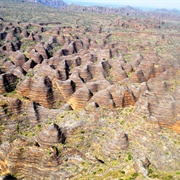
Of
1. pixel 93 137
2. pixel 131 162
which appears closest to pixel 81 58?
pixel 93 137

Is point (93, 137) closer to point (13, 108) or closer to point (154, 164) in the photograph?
point (154, 164)

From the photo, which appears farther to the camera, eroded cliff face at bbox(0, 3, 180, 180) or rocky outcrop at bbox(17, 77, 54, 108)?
rocky outcrop at bbox(17, 77, 54, 108)

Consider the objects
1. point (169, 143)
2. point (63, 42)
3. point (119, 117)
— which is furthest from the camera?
point (63, 42)

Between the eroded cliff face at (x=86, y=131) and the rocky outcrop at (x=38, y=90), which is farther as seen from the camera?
the rocky outcrop at (x=38, y=90)

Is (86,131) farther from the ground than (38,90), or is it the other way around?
(38,90)

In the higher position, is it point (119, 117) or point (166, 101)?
point (166, 101)

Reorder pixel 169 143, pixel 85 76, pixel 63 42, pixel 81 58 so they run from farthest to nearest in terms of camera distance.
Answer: pixel 63 42 → pixel 81 58 → pixel 85 76 → pixel 169 143

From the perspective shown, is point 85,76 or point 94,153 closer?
point 94,153

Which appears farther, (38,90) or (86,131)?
(38,90)

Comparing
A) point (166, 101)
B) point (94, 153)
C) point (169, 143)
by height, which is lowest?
point (94, 153)
